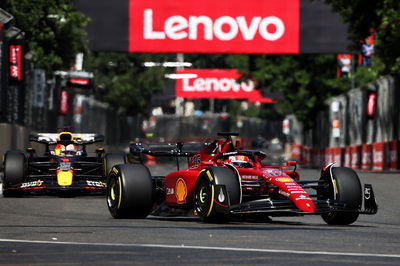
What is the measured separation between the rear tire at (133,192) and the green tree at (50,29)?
27229mm

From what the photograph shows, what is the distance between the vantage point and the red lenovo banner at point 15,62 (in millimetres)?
37188

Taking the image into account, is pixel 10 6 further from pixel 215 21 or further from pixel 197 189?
pixel 197 189

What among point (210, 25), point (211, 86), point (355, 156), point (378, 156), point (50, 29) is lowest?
point (355, 156)

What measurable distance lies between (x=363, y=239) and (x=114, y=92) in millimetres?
85570

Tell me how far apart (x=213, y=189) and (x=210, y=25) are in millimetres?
29916

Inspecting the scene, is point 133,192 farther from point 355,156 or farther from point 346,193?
point 355,156

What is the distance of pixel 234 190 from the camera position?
14.4m

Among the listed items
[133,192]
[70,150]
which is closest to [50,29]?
[70,150]

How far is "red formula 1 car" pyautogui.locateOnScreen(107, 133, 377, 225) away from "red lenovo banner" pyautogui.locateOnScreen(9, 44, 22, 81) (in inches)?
848

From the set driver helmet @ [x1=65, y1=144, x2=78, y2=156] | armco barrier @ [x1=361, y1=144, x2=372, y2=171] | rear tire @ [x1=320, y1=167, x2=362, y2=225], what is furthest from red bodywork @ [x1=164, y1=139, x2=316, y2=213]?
armco barrier @ [x1=361, y1=144, x2=372, y2=171]

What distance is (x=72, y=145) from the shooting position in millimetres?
22922

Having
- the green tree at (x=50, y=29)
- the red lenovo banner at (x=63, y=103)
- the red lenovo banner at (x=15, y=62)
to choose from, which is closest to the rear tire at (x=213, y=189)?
the red lenovo banner at (x=15, y=62)

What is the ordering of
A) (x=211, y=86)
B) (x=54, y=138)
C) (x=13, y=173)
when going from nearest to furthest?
(x=13, y=173)
(x=54, y=138)
(x=211, y=86)

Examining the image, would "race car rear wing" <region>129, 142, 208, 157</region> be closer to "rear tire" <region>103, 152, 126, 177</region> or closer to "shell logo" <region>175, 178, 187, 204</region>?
"shell logo" <region>175, 178, 187, 204</region>
